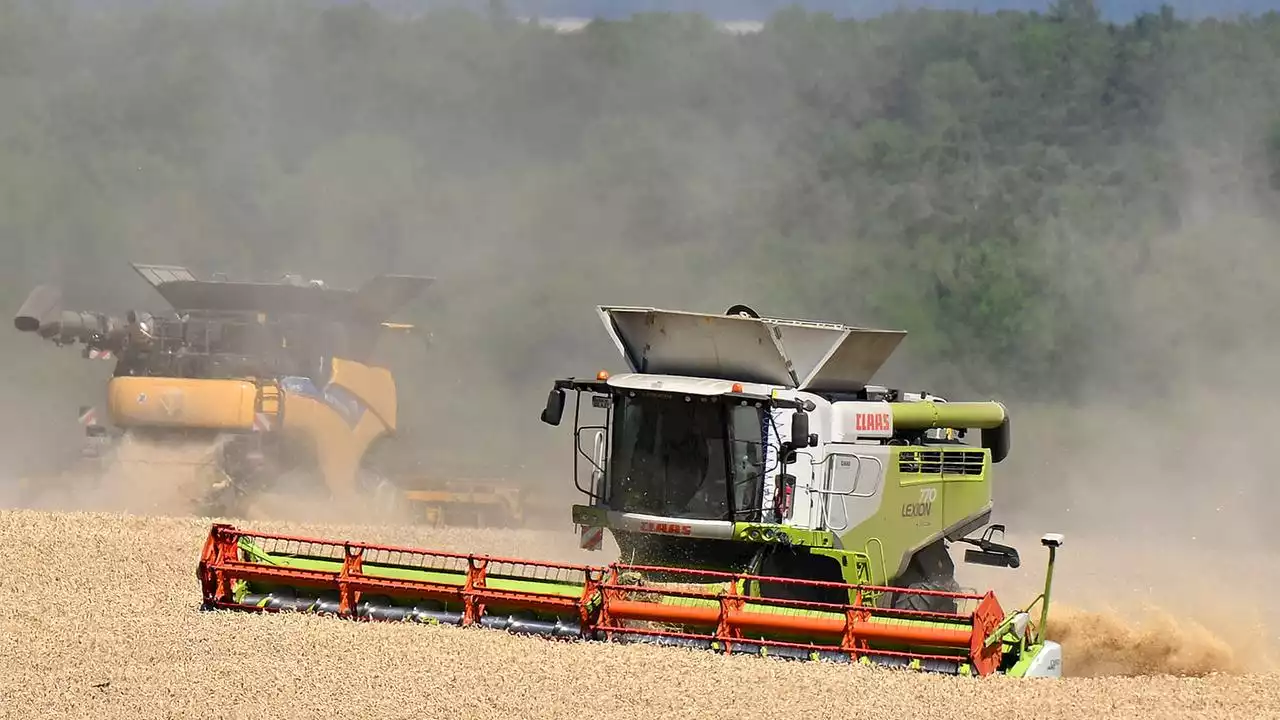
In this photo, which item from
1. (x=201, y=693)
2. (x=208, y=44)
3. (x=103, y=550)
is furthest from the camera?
(x=208, y=44)

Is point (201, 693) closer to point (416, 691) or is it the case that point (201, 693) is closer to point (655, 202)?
point (416, 691)

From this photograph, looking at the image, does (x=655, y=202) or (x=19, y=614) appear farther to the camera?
(x=655, y=202)

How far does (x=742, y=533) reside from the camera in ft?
35.8

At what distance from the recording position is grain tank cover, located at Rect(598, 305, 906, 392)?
11422 millimetres

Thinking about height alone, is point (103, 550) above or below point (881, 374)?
below

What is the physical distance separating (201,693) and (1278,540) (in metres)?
17.2

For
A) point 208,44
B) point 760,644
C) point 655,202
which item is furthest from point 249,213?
point 760,644

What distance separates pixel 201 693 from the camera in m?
8.45

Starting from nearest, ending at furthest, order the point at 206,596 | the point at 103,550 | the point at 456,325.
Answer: the point at 206,596 → the point at 103,550 → the point at 456,325

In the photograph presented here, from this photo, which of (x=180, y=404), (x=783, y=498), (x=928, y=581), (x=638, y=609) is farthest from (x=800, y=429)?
(x=180, y=404)

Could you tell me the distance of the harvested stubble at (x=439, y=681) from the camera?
8.37m

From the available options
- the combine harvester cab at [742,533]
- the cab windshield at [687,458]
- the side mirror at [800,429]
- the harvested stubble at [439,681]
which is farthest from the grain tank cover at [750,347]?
the harvested stubble at [439,681]

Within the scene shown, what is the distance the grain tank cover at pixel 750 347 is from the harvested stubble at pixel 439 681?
2.42 meters

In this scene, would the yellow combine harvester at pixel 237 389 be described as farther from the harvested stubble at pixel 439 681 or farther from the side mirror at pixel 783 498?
the side mirror at pixel 783 498
